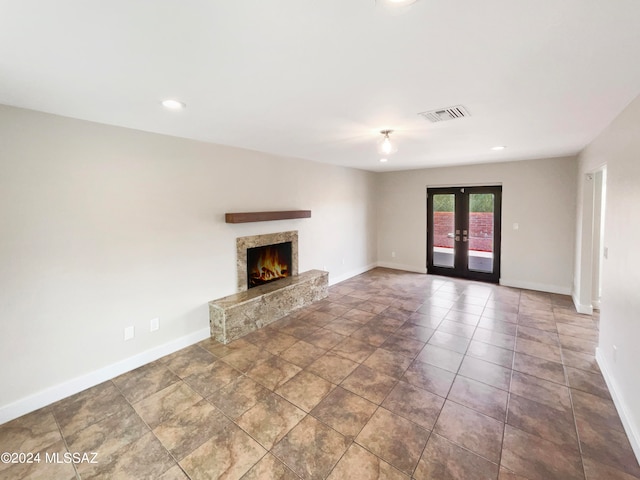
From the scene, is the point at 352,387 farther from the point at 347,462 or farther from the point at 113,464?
the point at 113,464

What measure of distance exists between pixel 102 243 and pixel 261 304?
1976 mm

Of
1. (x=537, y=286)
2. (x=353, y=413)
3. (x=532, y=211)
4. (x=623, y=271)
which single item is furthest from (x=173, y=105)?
(x=537, y=286)

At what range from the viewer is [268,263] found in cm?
467

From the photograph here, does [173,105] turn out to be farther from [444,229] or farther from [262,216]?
[444,229]

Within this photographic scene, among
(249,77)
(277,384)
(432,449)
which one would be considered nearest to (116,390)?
(277,384)

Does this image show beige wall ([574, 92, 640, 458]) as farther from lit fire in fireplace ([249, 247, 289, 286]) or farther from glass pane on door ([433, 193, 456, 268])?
lit fire in fireplace ([249, 247, 289, 286])

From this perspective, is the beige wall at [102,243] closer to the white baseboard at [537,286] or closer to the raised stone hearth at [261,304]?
the raised stone hearth at [261,304]

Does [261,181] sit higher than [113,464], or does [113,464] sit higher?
[261,181]

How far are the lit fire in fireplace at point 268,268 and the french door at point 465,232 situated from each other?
3729 mm

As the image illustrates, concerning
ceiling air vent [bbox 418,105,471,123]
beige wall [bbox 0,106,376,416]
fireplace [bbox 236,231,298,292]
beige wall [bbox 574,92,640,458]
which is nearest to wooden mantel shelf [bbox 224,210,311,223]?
beige wall [bbox 0,106,376,416]

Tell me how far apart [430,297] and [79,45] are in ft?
17.5

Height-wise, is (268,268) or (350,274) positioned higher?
(268,268)

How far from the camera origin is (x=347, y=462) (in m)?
1.88

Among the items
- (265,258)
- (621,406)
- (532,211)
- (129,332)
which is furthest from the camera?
(532,211)
